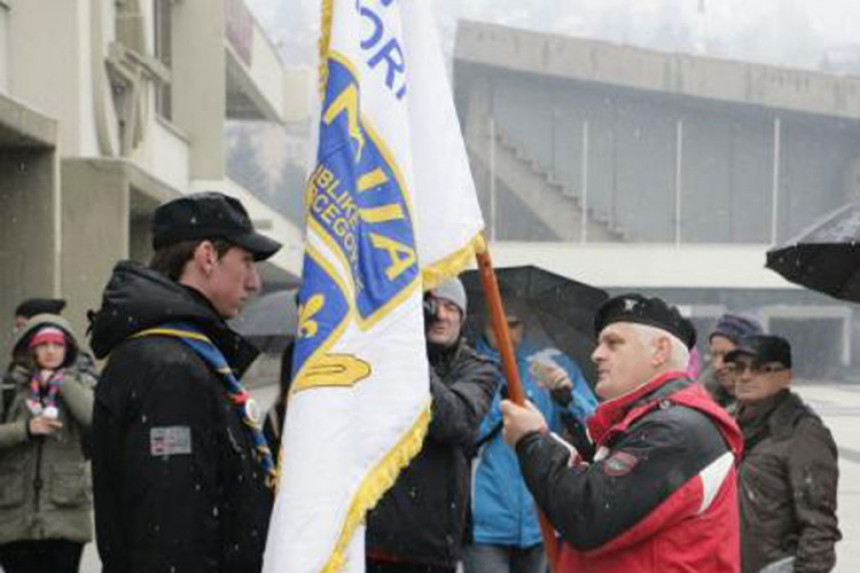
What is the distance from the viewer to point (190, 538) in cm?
265

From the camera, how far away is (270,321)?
6.92 meters

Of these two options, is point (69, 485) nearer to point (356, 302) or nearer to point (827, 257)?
point (356, 302)

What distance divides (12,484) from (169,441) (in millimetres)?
3170

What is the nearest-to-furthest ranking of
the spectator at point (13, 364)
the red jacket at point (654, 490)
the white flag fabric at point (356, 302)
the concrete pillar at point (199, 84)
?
the white flag fabric at point (356, 302) < the red jacket at point (654, 490) < the spectator at point (13, 364) < the concrete pillar at point (199, 84)

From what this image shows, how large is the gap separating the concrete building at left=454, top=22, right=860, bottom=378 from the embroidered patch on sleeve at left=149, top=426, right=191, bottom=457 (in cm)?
4200

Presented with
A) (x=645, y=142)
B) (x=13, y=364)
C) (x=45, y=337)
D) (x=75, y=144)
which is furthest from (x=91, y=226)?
(x=645, y=142)

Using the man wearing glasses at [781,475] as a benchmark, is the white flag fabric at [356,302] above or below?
above

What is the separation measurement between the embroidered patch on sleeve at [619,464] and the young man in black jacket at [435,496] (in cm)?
121

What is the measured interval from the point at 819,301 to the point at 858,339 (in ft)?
5.88

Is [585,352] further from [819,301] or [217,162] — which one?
[819,301]

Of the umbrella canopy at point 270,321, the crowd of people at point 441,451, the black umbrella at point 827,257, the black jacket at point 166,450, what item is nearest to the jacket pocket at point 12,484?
the umbrella canopy at point 270,321

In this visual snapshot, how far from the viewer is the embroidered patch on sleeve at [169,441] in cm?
265

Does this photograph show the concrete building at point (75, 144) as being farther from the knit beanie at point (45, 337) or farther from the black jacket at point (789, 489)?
the black jacket at point (789, 489)

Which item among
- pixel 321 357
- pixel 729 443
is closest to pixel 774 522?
pixel 729 443
